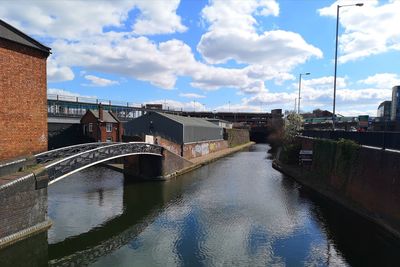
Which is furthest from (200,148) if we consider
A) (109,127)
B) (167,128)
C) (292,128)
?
(292,128)

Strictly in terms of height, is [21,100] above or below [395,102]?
below

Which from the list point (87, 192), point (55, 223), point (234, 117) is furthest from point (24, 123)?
point (234, 117)

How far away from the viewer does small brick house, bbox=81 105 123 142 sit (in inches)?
2162

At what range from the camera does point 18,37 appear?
21.1 meters

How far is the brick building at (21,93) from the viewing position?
20.0 m

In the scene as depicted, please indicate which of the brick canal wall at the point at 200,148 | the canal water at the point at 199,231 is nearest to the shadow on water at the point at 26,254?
the canal water at the point at 199,231

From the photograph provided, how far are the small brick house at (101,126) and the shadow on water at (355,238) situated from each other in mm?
36473

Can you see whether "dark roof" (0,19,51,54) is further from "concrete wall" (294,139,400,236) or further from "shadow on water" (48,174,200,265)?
"concrete wall" (294,139,400,236)

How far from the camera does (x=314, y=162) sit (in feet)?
121

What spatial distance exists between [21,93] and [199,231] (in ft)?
40.1

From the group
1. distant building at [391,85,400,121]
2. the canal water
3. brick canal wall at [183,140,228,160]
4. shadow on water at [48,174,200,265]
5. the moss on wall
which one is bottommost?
shadow on water at [48,174,200,265]

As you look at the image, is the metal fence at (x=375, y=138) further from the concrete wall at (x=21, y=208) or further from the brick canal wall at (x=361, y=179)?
the concrete wall at (x=21, y=208)

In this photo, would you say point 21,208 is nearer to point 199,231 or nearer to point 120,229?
point 120,229

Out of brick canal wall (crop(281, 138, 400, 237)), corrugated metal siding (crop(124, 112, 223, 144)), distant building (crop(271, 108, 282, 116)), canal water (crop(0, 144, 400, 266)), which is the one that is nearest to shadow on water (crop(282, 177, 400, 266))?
canal water (crop(0, 144, 400, 266))
